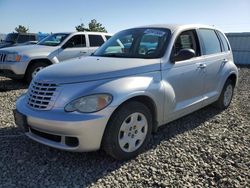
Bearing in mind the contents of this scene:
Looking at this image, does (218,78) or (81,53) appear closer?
(218,78)

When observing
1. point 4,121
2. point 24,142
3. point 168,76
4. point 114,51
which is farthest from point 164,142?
point 4,121

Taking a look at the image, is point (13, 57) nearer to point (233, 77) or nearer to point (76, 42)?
point (76, 42)

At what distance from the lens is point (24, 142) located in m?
3.97

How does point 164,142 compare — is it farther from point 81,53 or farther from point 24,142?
point 81,53

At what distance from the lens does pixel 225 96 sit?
573 centimetres

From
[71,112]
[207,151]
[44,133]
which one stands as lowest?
[207,151]

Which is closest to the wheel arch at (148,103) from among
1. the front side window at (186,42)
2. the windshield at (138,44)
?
the windshield at (138,44)

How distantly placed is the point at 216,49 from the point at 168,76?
1.93 m

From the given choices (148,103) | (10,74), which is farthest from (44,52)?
(148,103)

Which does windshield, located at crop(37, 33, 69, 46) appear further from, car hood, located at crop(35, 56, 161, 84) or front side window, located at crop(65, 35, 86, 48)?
car hood, located at crop(35, 56, 161, 84)

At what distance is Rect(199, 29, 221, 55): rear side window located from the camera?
4878 mm

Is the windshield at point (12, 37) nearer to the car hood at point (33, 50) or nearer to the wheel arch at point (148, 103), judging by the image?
the car hood at point (33, 50)

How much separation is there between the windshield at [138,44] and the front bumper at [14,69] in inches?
159

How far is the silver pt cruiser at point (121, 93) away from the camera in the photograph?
304 centimetres
